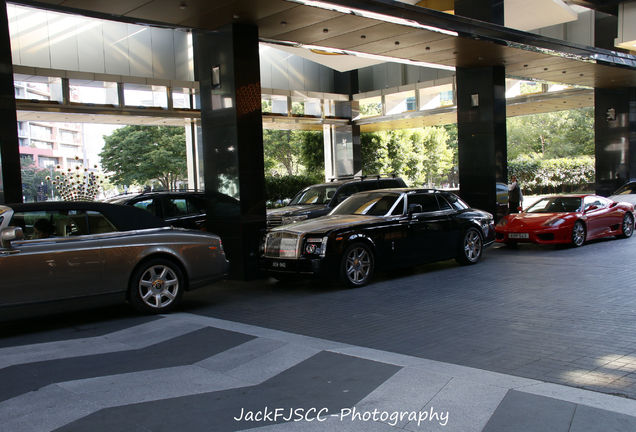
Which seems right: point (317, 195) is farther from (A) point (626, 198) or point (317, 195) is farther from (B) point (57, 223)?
(A) point (626, 198)

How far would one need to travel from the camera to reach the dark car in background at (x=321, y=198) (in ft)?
45.2

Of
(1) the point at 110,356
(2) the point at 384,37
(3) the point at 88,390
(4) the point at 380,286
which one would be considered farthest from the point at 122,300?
(2) the point at 384,37

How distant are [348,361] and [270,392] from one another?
98cm

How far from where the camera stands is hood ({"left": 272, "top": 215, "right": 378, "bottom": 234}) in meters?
9.44

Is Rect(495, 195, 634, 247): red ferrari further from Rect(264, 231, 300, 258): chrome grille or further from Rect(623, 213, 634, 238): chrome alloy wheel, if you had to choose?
Rect(264, 231, 300, 258): chrome grille

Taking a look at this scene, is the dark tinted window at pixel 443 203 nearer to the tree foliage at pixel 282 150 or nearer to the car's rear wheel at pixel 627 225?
the car's rear wheel at pixel 627 225

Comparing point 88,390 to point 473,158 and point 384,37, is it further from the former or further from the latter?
point 473,158

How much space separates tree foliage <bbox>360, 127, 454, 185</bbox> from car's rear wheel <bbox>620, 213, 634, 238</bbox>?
1811 cm

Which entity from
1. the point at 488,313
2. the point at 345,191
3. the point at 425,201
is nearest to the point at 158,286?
the point at 488,313

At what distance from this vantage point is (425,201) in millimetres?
11117

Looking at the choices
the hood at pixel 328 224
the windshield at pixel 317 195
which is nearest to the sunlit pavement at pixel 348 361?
the hood at pixel 328 224

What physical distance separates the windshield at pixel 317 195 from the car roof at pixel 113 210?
23.2 feet

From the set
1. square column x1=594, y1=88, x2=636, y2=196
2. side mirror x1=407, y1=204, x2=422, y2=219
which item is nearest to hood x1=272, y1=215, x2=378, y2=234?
side mirror x1=407, y1=204, x2=422, y2=219

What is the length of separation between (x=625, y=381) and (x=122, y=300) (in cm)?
598
